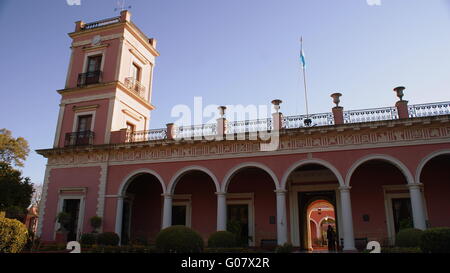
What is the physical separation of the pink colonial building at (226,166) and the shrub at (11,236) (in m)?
5.57

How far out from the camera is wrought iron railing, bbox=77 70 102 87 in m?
18.4

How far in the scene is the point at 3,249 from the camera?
9.81 m

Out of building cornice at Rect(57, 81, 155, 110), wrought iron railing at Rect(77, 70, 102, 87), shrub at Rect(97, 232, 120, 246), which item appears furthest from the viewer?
wrought iron railing at Rect(77, 70, 102, 87)

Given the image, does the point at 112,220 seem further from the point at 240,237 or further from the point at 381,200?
the point at 381,200

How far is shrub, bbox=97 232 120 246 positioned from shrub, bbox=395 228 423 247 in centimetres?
1135

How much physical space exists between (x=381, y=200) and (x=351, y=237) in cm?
281

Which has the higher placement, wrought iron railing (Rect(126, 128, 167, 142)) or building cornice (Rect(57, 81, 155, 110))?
building cornice (Rect(57, 81, 155, 110))

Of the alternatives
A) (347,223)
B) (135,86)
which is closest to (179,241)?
(347,223)

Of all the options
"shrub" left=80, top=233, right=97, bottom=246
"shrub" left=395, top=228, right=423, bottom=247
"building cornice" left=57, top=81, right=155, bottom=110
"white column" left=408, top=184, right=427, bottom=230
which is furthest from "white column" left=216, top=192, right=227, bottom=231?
"building cornice" left=57, top=81, right=155, bottom=110

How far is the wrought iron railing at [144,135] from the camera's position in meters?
16.4

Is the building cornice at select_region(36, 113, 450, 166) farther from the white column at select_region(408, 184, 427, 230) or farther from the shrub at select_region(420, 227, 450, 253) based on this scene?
the shrub at select_region(420, 227, 450, 253)

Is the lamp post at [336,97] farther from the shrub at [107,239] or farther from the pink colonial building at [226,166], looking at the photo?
the shrub at [107,239]

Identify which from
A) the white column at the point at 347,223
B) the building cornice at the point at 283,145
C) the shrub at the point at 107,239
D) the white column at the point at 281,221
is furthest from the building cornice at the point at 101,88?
the white column at the point at 347,223
